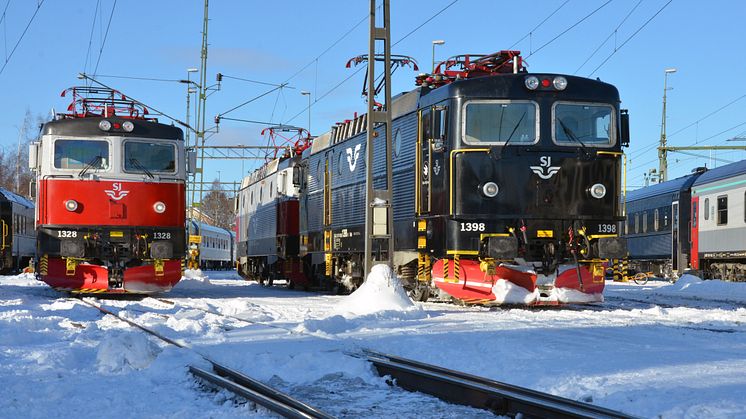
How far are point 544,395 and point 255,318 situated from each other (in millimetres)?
7472

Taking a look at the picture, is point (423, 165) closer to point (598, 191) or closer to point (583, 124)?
point (583, 124)

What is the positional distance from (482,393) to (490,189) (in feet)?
25.2

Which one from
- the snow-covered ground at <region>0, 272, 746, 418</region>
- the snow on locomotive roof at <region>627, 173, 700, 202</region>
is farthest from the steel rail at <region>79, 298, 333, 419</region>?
the snow on locomotive roof at <region>627, 173, 700, 202</region>

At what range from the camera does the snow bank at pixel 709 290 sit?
800 inches

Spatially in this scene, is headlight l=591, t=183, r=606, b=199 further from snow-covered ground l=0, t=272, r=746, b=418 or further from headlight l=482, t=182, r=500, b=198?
snow-covered ground l=0, t=272, r=746, b=418

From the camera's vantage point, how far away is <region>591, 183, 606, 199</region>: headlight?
1426cm

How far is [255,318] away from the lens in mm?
13172

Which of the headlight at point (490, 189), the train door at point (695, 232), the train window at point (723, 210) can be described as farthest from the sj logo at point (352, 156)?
the train door at point (695, 232)

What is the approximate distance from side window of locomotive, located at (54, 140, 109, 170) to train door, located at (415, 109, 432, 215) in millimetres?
6972

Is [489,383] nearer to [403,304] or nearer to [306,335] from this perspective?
[306,335]

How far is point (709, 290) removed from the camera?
874 inches

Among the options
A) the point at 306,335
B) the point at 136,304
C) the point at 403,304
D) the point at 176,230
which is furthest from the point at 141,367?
the point at 176,230

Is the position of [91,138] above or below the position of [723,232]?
above

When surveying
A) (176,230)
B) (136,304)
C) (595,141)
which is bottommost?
(136,304)
